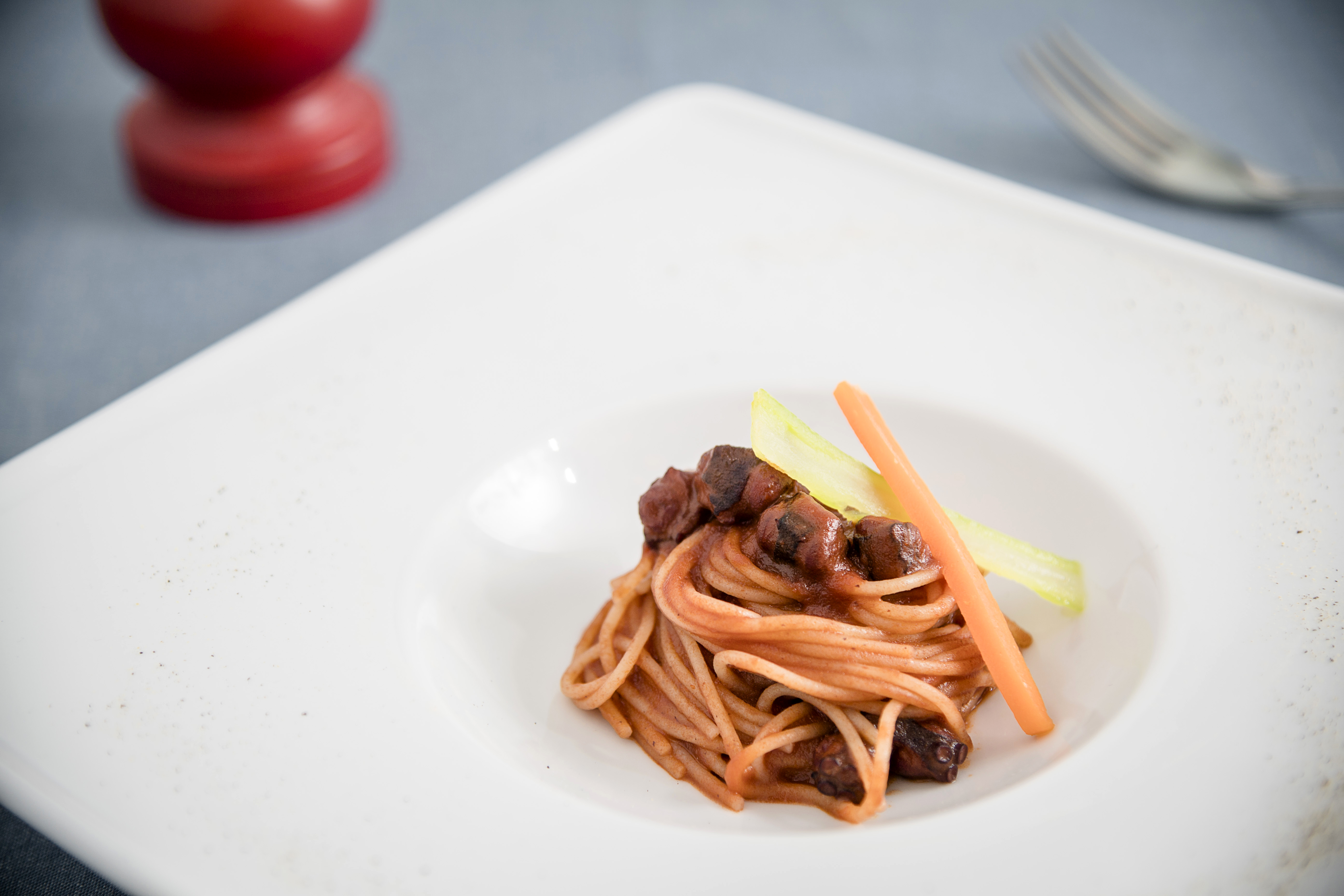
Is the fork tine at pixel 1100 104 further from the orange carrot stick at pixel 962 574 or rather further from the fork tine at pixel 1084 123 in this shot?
the orange carrot stick at pixel 962 574

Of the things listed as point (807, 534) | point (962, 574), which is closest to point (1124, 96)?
point (962, 574)

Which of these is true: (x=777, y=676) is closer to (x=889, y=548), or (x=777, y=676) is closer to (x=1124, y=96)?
(x=889, y=548)

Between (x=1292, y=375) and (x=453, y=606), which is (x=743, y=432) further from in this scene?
(x=1292, y=375)

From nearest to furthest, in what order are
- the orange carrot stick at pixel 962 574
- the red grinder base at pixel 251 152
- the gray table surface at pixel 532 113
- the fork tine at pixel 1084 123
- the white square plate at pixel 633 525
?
the white square plate at pixel 633 525 → the orange carrot stick at pixel 962 574 → the gray table surface at pixel 532 113 → the red grinder base at pixel 251 152 → the fork tine at pixel 1084 123

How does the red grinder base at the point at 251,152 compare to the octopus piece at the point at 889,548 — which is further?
the red grinder base at the point at 251,152

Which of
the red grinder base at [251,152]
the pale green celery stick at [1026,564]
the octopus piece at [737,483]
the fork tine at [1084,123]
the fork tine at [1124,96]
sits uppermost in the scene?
the fork tine at [1124,96]

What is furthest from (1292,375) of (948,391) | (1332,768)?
(1332,768)

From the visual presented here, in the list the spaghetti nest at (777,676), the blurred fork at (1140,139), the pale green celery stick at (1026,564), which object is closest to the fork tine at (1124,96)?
the blurred fork at (1140,139)
